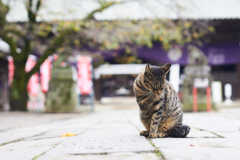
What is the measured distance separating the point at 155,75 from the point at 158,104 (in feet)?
1.05

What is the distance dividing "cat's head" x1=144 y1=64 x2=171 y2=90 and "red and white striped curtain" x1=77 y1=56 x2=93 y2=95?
10.2 metres

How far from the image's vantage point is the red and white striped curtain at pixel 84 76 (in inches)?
498

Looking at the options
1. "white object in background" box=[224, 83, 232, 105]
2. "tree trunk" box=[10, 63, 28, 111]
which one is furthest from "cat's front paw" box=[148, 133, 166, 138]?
"white object in background" box=[224, 83, 232, 105]

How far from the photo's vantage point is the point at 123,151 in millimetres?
2047

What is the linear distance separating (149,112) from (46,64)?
12238mm

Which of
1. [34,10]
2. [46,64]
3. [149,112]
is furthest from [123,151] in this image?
[46,64]

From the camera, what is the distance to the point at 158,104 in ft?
8.55

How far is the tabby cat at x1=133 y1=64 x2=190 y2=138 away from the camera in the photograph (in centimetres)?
249

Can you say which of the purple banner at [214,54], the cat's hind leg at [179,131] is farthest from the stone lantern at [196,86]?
the cat's hind leg at [179,131]

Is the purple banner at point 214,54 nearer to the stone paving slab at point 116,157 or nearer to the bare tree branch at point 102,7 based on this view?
the bare tree branch at point 102,7

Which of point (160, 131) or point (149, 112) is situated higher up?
point (149, 112)

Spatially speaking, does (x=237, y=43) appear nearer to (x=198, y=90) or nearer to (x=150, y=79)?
(x=198, y=90)

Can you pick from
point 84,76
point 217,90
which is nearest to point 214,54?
point 217,90

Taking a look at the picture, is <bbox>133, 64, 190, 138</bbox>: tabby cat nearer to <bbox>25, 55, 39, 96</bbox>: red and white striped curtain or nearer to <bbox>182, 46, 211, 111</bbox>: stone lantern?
<bbox>182, 46, 211, 111</bbox>: stone lantern
